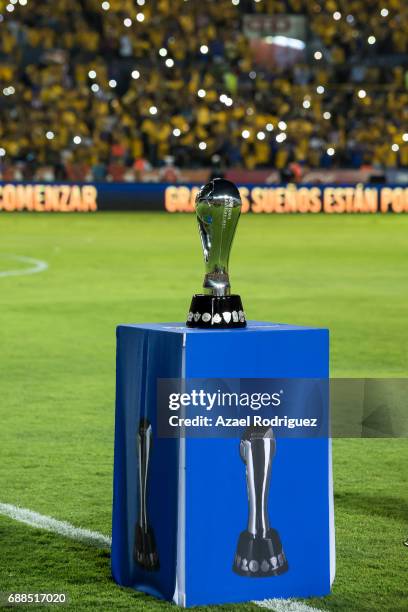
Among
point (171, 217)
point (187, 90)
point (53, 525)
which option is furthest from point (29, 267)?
point (187, 90)

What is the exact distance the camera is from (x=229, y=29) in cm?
4409

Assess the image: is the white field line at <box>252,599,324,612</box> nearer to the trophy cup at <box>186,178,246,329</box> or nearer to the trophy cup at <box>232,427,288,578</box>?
the trophy cup at <box>232,427,288,578</box>

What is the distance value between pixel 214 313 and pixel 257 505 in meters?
0.66

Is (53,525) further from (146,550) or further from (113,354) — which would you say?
(113,354)

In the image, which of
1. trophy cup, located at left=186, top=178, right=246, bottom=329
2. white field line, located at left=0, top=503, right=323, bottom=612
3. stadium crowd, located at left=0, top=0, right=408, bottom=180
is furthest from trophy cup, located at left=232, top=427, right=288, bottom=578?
stadium crowd, located at left=0, top=0, right=408, bottom=180

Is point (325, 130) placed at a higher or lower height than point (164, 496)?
higher

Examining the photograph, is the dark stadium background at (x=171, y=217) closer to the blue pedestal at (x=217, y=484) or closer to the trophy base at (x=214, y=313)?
the blue pedestal at (x=217, y=484)

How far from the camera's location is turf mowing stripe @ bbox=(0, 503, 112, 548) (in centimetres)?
555

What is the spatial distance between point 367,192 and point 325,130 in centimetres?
601

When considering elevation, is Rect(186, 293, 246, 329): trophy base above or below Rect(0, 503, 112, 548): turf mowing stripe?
above

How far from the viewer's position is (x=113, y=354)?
1145 centimetres

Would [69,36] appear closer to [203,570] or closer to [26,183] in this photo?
[26,183]

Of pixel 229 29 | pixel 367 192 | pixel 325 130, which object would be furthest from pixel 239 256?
pixel 229 29

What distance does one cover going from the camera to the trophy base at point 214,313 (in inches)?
179
